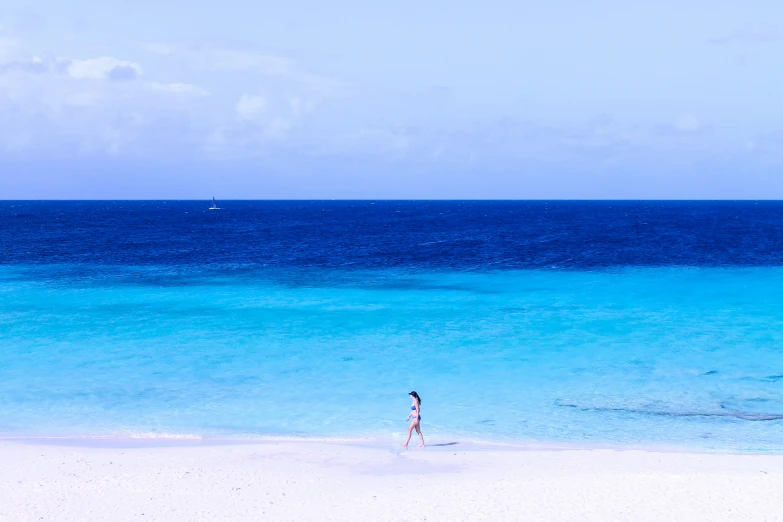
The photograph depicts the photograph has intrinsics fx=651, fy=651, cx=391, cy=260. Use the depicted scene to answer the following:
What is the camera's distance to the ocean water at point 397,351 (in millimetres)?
19281

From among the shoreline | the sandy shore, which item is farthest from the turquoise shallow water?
the sandy shore

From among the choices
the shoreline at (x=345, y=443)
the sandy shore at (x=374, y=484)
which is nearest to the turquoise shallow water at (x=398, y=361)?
the shoreline at (x=345, y=443)

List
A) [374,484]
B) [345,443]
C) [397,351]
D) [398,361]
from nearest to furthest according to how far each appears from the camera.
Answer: [374,484]
[345,443]
[398,361]
[397,351]

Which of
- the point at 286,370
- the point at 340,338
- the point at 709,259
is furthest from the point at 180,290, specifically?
the point at 709,259

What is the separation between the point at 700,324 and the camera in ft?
105

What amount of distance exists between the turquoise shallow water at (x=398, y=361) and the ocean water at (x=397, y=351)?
102 mm

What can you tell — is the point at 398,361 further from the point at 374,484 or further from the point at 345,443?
the point at 374,484

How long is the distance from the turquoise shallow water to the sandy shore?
2013mm

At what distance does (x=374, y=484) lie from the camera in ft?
46.7

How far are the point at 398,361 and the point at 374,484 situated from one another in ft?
38.7

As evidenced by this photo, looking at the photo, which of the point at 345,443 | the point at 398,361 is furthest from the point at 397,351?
the point at 345,443

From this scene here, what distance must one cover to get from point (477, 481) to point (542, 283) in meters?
32.7

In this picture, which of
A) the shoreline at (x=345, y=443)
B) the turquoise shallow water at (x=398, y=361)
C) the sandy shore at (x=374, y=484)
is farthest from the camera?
the turquoise shallow water at (x=398, y=361)

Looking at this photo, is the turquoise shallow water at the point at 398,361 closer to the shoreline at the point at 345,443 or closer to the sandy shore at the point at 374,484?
the shoreline at the point at 345,443
